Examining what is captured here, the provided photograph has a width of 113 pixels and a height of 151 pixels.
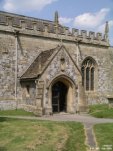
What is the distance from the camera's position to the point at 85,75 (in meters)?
29.4

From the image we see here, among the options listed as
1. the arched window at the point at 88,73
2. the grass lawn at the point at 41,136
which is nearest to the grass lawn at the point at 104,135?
the grass lawn at the point at 41,136

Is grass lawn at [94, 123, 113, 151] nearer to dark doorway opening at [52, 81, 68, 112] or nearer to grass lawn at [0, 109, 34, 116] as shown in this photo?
grass lawn at [0, 109, 34, 116]

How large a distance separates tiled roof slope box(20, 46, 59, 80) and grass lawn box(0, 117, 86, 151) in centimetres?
651

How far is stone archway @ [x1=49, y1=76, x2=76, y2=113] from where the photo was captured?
23.6 m

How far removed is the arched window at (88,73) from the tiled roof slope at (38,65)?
596 cm

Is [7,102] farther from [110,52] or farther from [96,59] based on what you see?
[110,52]

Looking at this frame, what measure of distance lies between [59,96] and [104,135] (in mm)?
11159

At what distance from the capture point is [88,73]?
29891 mm

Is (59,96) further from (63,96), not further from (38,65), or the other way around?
(38,65)

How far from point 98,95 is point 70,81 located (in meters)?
7.73

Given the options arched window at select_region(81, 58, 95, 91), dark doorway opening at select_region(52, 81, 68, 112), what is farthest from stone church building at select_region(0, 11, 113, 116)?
arched window at select_region(81, 58, 95, 91)

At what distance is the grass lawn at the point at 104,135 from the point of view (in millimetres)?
11730

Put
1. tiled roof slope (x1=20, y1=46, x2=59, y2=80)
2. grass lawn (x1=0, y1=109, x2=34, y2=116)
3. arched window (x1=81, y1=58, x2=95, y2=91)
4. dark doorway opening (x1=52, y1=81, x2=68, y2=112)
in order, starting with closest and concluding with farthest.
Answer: grass lawn (x1=0, y1=109, x2=34, y2=116), tiled roof slope (x1=20, y1=46, x2=59, y2=80), dark doorway opening (x1=52, y1=81, x2=68, y2=112), arched window (x1=81, y1=58, x2=95, y2=91)

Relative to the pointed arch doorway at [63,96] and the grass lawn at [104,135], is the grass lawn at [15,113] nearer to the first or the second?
the pointed arch doorway at [63,96]
